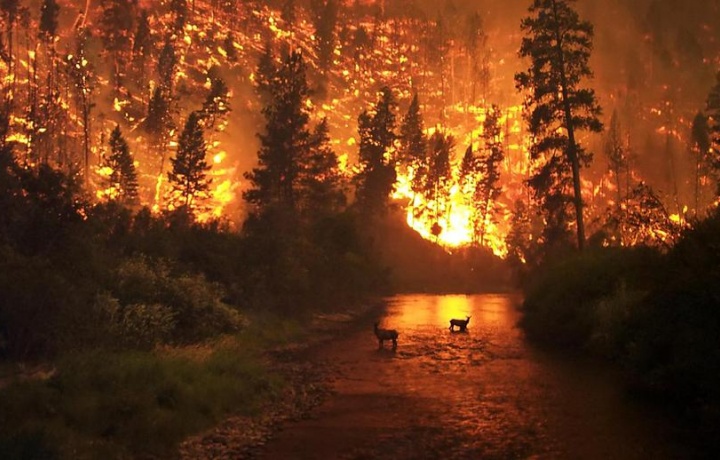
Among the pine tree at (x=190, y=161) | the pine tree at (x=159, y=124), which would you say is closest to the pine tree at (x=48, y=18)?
the pine tree at (x=159, y=124)

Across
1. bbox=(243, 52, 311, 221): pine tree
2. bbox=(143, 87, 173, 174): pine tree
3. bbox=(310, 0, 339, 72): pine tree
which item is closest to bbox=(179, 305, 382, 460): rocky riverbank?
bbox=(243, 52, 311, 221): pine tree

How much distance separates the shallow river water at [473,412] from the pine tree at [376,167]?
58.8 meters

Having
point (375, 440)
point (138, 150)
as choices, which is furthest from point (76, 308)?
point (138, 150)

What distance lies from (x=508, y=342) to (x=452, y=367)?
24.8 feet

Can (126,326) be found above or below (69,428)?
above

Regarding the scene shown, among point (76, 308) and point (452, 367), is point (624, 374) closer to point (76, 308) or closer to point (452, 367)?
point (452, 367)

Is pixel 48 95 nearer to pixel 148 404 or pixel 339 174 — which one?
pixel 339 174

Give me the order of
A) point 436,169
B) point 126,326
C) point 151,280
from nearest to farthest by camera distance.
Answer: point 126,326 < point 151,280 < point 436,169

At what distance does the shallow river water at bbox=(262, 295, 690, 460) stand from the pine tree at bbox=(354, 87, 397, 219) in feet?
193

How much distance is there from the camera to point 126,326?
17375 mm

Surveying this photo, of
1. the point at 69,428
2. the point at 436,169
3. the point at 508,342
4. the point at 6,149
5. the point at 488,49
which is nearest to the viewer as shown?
the point at 69,428

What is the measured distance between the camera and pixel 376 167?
85375mm

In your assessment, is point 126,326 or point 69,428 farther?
point 126,326

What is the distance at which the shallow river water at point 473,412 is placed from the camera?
12.2 metres
